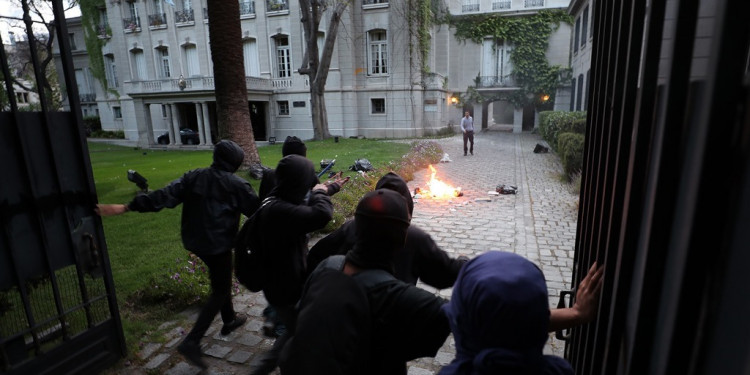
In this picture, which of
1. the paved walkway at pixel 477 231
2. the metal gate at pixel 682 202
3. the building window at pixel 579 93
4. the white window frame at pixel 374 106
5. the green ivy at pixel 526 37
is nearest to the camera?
the metal gate at pixel 682 202

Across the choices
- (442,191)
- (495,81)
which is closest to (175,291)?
Result: (442,191)

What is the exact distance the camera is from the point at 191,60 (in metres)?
31.6

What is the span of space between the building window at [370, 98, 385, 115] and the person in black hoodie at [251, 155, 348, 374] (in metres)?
25.3

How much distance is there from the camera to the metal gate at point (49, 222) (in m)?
2.96

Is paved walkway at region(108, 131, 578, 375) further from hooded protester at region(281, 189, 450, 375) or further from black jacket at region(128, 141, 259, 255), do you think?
hooded protester at region(281, 189, 450, 375)

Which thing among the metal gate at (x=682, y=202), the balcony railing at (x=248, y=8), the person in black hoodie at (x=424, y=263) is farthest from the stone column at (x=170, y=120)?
the metal gate at (x=682, y=202)

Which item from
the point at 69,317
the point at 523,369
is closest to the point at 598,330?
the point at 523,369

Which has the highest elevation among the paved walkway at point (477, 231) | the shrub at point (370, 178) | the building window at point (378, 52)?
the building window at point (378, 52)

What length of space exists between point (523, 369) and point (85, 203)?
143 inches

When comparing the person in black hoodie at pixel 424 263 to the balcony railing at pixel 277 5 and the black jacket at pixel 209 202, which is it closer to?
the black jacket at pixel 209 202

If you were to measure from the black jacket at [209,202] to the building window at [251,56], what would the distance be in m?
27.9

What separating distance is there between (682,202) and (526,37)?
31.1 metres

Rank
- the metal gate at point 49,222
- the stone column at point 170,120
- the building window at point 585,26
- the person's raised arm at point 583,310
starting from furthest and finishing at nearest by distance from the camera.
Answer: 1. the stone column at point 170,120
2. the building window at point 585,26
3. the metal gate at point 49,222
4. the person's raised arm at point 583,310

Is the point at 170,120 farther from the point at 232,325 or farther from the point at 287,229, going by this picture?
the point at 287,229
